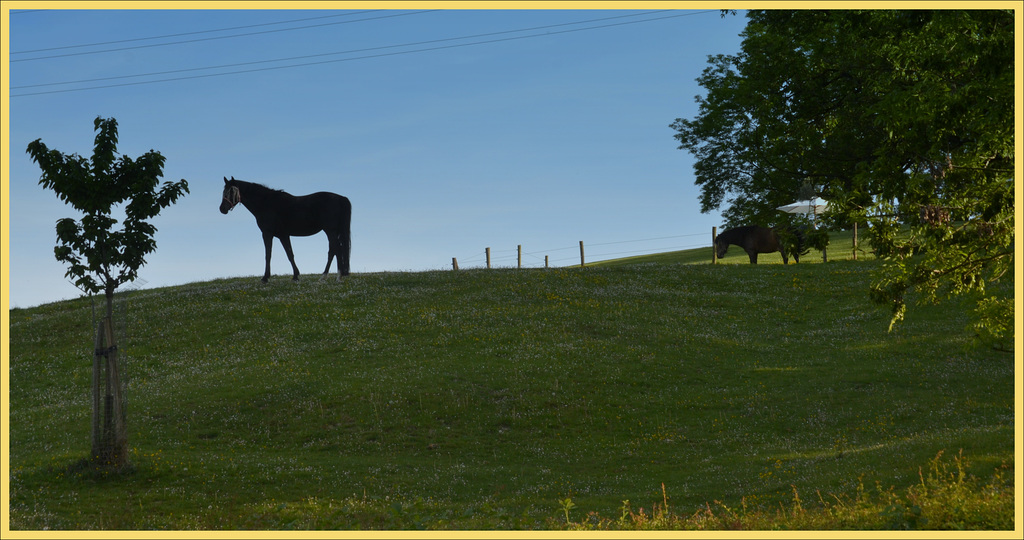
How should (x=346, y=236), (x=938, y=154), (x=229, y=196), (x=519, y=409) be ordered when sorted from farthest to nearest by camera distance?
(x=346, y=236), (x=229, y=196), (x=519, y=409), (x=938, y=154)

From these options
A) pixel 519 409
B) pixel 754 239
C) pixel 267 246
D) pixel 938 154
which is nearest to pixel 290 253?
pixel 267 246

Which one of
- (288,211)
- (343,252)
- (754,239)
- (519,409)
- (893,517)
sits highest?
(288,211)

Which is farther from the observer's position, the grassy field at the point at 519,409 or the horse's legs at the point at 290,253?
the horse's legs at the point at 290,253

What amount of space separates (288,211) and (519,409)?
83.1 ft

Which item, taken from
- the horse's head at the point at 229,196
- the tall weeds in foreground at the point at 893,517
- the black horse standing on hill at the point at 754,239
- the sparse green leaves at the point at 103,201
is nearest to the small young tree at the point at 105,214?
the sparse green leaves at the point at 103,201

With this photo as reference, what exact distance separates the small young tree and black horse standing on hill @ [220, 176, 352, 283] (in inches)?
986

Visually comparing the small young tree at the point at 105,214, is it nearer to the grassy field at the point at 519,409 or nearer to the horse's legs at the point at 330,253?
the grassy field at the point at 519,409

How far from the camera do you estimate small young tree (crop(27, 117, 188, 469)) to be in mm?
20500

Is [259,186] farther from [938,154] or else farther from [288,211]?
[938,154]

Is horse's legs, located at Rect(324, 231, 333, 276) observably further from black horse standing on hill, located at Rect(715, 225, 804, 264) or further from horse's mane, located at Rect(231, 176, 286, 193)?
black horse standing on hill, located at Rect(715, 225, 804, 264)

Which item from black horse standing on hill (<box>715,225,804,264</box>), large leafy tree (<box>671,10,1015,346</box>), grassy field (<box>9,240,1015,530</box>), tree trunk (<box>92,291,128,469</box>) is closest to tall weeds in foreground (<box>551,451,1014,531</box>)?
grassy field (<box>9,240,1015,530</box>)

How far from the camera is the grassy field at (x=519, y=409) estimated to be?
1630cm

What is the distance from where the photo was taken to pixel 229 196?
45.8m

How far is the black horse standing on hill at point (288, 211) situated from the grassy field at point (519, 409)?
126 inches
